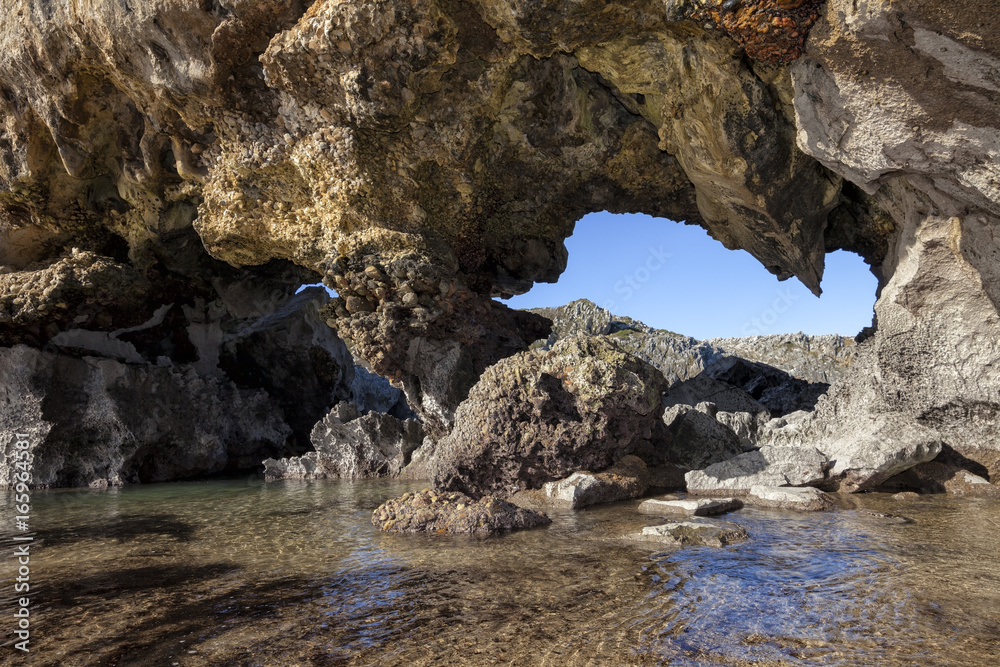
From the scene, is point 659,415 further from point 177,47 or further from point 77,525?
point 177,47

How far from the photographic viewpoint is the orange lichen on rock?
6.51m

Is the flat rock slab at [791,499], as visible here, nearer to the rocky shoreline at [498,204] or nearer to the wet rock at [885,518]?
the wet rock at [885,518]

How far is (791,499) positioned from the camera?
22.9 feet

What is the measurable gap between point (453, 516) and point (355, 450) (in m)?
9.15

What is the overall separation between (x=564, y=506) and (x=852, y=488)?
12.6ft

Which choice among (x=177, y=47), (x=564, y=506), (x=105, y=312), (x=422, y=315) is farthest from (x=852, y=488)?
(x=105, y=312)

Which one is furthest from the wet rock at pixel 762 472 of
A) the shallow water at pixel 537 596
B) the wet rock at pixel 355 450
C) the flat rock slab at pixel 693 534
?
the wet rock at pixel 355 450

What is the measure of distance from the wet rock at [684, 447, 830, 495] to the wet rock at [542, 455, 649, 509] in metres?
0.83

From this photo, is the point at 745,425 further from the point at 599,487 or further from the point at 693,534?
the point at 693,534

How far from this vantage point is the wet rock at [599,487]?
7.77m

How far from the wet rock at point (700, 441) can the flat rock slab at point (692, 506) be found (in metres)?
2.85

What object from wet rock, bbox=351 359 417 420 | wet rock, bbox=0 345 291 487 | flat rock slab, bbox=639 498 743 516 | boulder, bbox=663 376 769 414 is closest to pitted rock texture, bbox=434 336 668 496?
flat rock slab, bbox=639 498 743 516

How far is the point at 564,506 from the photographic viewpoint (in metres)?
7.66

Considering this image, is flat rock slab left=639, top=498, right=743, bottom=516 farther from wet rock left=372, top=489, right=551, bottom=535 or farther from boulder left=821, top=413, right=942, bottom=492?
boulder left=821, top=413, right=942, bottom=492
